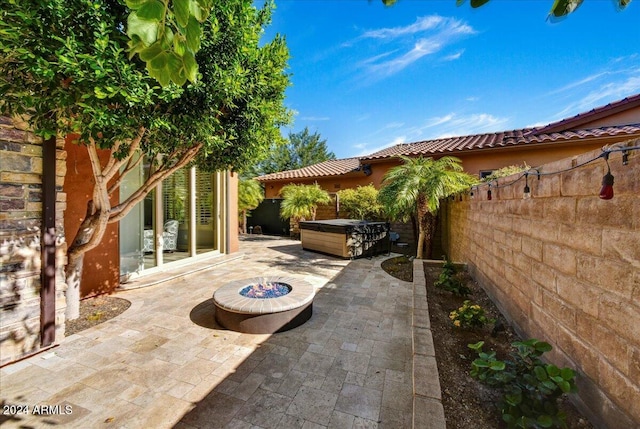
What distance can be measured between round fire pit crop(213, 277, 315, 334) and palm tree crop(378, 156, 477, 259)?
3603 millimetres

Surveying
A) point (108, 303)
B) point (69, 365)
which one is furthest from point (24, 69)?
point (108, 303)

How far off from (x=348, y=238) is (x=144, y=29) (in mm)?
7260

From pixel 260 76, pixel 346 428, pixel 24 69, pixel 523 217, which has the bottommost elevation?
pixel 346 428

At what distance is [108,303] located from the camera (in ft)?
14.2

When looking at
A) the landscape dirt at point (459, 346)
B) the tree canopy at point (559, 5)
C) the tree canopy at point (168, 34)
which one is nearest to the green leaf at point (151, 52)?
the tree canopy at point (168, 34)

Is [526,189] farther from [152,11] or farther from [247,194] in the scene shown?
[247,194]

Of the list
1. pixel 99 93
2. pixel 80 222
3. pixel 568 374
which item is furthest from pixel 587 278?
pixel 80 222

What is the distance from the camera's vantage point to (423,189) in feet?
21.5

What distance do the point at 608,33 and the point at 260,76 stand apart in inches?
236

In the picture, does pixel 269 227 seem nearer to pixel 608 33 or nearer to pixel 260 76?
pixel 260 76

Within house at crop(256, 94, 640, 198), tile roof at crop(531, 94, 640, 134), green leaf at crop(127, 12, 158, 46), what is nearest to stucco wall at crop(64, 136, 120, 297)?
green leaf at crop(127, 12, 158, 46)

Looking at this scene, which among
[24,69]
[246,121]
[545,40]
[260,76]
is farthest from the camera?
[545,40]

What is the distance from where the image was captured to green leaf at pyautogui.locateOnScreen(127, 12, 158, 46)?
2.17ft

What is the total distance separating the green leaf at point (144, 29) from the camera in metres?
0.66
